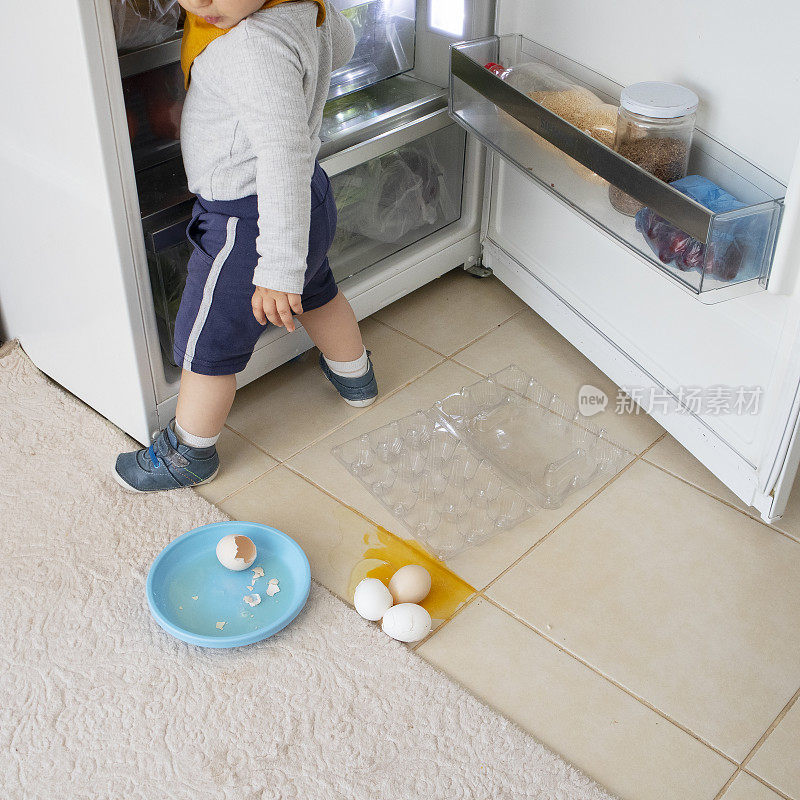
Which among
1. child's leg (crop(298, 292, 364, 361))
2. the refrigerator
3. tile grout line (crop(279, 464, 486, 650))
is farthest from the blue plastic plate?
child's leg (crop(298, 292, 364, 361))

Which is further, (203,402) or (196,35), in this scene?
(203,402)

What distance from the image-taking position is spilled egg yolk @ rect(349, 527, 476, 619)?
1232mm

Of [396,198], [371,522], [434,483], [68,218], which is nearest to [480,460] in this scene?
Answer: [434,483]

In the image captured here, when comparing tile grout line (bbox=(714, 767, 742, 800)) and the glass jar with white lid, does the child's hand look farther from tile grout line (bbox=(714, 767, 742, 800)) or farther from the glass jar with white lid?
tile grout line (bbox=(714, 767, 742, 800))

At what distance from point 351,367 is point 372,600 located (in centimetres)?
45

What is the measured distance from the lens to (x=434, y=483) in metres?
1.40

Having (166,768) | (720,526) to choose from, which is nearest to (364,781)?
(166,768)

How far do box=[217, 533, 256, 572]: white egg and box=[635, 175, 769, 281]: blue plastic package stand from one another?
651mm

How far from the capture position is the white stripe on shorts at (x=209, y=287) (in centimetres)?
122

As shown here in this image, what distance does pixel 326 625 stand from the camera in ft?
3.92

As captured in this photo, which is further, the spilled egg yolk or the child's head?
the spilled egg yolk

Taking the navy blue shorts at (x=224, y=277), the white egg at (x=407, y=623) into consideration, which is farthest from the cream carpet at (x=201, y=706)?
the navy blue shorts at (x=224, y=277)

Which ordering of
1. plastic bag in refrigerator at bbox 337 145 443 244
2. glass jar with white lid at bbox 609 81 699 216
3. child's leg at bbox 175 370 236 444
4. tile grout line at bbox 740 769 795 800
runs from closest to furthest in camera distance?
tile grout line at bbox 740 769 795 800 → glass jar with white lid at bbox 609 81 699 216 → child's leg at bbox 175 370 236 444 → plastic bag in refrigerator at bbox 337 145 443 244

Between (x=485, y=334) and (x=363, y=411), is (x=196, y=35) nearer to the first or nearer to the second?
(x=363, y=411)
